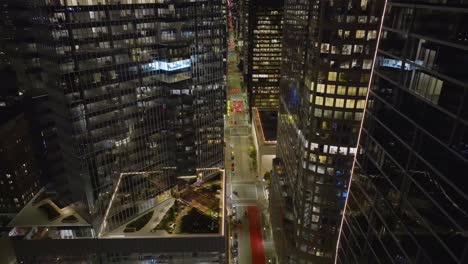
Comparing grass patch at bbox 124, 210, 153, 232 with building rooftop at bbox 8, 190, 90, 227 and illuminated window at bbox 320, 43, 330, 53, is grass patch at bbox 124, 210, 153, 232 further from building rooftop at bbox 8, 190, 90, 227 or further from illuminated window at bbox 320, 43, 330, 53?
illuminated window at bbox 320, 43, 330, 53

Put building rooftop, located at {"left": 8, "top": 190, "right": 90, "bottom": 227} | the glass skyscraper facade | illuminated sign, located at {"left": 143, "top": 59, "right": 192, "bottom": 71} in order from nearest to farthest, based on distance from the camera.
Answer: the glass skyscraper facade < building rooftop, located at {"left": 8, "top": 190, "right": 90, "bottom": 227} < illuminated sign, located at {"left": 143, "top": 59, "right": 192, "bottom": 71}

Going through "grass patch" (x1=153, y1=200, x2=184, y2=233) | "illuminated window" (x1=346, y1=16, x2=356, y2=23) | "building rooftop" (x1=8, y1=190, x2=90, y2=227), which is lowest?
"grass patch" (x1=153, y1=200, x2=184, y2=233)

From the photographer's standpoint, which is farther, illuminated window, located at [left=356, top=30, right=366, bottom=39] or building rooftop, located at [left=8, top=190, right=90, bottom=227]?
building rooftop, located at [left=8, top=190, right=90, bottom=227]

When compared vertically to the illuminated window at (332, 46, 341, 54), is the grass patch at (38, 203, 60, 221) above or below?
below

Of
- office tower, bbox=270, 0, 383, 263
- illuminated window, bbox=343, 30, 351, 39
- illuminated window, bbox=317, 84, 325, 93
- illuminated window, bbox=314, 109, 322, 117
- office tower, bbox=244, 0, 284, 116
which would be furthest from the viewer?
office tower, bbox=244, 0, 284, 116

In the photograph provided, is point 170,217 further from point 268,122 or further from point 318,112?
point 268,122

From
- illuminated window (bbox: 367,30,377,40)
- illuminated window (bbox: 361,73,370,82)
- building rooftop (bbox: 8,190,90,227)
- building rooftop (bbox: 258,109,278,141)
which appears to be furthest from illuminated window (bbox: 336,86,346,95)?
building rooftop (bbox: 258,109,278,141)
